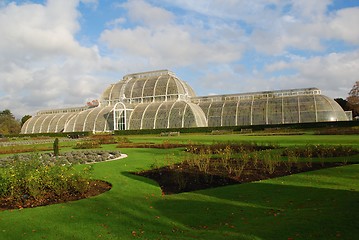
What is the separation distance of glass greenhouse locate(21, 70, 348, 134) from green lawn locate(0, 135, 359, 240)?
54.1 metres

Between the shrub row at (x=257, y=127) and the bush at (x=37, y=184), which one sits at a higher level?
the shrub row at (x=257, y=127)

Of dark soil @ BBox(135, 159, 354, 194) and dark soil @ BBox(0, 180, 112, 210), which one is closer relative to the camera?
dark soil @ BBox(0, 180, 112, 210)

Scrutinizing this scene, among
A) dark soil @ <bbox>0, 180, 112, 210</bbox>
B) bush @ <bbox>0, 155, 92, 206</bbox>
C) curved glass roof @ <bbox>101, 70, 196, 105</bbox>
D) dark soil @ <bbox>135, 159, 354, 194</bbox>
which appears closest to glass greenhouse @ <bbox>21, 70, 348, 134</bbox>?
curved glass roof @ <bbox>101, 70, 196, 105</bbox>

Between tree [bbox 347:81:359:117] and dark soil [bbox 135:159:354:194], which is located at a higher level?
tree [bbox 347:81:359:117]

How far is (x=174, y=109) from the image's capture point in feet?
243

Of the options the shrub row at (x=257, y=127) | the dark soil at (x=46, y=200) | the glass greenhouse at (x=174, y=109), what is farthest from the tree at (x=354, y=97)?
the dark soil at (x=46, y=200)

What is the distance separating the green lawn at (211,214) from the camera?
7.71m

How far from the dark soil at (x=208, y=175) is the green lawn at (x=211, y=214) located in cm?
101

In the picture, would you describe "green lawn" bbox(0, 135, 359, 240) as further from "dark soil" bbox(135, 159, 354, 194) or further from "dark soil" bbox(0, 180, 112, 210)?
"dark soil" bbox(135, 159, 354, 194)

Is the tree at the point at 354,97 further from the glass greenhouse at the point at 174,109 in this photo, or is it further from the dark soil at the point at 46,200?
the dark soil at the point at 46,200

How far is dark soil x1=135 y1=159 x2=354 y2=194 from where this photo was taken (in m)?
14.2

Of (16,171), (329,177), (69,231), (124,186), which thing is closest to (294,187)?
(329,177)

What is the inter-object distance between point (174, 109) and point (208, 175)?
59.1m

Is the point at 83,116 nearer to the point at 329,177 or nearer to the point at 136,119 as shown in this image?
the point at 136,119
